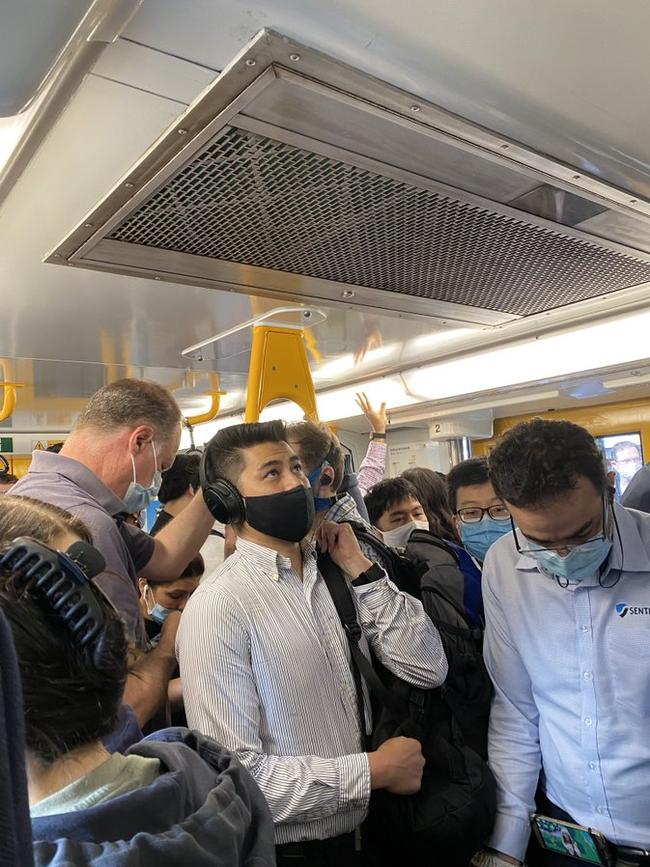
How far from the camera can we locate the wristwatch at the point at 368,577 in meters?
2.22

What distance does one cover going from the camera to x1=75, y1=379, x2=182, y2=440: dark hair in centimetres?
254

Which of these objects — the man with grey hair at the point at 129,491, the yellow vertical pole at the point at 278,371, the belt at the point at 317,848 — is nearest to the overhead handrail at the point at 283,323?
the yellow vertical pole at the point at 278,371

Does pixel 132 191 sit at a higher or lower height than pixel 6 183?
lower

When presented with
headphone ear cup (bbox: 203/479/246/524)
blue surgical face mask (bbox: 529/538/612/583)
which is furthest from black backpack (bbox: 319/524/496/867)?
blue surgical face mask (bbox: 529/538/612/583)

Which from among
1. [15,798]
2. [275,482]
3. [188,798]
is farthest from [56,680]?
[275,482]

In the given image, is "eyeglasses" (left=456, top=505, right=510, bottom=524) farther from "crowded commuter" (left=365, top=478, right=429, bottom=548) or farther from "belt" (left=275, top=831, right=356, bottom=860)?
"belt" (left=275, top=831, right=356, bottom=860)

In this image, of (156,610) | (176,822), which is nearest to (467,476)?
(156,610)

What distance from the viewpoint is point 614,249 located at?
2047mm

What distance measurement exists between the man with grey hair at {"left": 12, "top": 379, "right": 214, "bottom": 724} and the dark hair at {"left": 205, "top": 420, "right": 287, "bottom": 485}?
0.36 meters

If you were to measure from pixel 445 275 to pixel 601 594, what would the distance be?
1.11m

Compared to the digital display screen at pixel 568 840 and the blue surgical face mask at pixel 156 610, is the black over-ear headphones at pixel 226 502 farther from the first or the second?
the digital display screen at pixel 568 840

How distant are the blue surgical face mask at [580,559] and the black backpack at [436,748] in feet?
2.02

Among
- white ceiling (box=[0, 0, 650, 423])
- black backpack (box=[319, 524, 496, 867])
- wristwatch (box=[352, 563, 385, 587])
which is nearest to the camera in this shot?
white ceiling (box=[0, 0, 650, 423])

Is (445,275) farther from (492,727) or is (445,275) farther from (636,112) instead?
(492,727)
